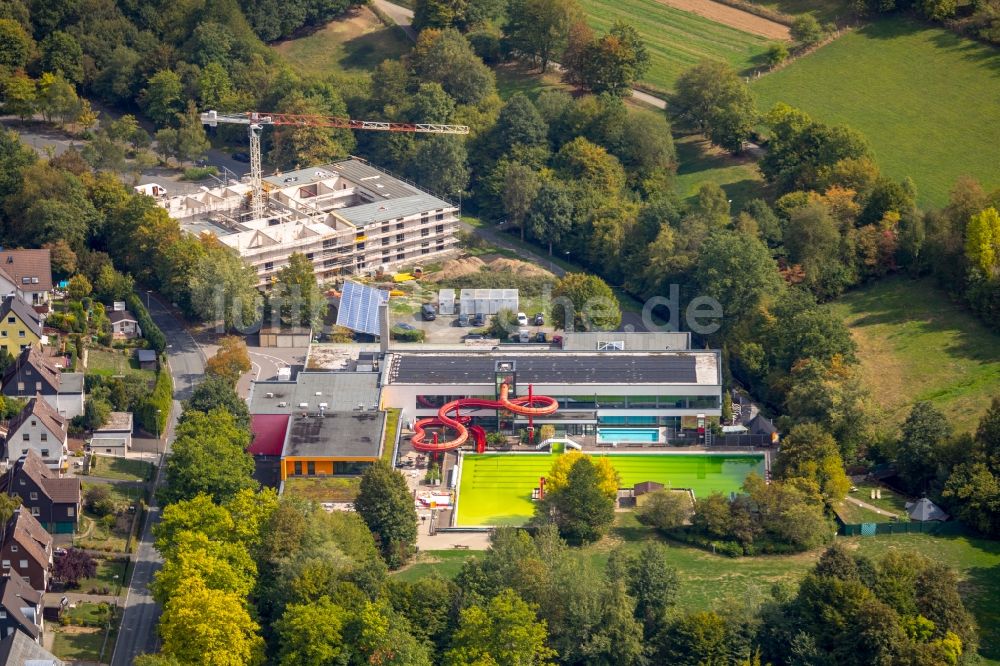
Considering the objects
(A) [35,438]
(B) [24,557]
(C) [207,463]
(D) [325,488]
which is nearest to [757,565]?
(D) [325,488]

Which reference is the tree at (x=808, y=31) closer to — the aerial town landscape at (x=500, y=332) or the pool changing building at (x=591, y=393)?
the aerial town landscape at (x=500, y=332)

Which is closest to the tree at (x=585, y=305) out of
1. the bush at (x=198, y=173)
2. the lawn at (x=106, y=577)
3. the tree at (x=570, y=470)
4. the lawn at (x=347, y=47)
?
the tree at (x=570, y=470)

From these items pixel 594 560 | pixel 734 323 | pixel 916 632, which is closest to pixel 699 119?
pixel 734 323

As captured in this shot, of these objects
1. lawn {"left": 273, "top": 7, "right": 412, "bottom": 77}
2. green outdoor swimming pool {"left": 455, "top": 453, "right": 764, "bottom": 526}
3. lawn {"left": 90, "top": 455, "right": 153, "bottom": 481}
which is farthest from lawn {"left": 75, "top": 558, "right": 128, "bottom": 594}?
lawn {"left": 273, "top": 7, "right": 412, "bottom": 77}

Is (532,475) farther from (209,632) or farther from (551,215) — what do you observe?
(551,215)

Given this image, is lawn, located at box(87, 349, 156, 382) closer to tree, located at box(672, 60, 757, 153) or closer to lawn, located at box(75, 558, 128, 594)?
lawn, located at box(75, 558, 128, 594)

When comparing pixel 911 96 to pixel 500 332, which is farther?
pixel 911 96
